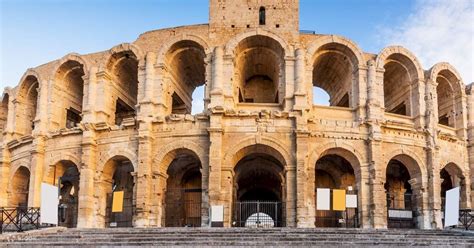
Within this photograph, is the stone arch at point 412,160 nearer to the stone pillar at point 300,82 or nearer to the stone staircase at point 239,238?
the stone pillar at point 300,82

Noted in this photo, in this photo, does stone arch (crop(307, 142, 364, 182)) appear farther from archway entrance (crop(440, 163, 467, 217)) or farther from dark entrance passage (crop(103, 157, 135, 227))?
dark entrance passage (crop(103, 157, 135, 227))

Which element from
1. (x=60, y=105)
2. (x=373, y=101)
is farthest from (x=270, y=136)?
(x=60, y=105)

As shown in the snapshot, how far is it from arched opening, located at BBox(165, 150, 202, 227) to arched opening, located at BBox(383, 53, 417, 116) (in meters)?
10.4

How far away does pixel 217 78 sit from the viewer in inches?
932

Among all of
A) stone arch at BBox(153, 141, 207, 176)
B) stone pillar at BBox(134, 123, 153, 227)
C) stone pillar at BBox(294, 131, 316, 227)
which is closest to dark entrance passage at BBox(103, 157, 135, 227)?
stone pillar at BBox(134, 123, 153, 227)

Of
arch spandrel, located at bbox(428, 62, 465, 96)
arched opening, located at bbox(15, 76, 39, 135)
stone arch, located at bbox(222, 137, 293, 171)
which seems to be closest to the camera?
stone arch, located at bbox(222, 137, 293, 171)

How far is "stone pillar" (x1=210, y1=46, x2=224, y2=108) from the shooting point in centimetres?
2331

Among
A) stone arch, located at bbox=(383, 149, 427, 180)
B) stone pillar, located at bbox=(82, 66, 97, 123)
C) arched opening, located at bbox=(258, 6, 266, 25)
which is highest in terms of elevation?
arched opening, located at bbox=(258, 6, 266, 25)

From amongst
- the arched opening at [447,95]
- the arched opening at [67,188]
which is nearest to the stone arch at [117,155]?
the arched opening at [67,188]

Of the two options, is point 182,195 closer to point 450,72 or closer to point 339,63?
point 339,63

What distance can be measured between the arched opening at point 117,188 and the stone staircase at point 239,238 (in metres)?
5.81

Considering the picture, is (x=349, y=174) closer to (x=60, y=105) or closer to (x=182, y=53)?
(x=182, y=53)

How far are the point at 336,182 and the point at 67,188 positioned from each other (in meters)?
14.0

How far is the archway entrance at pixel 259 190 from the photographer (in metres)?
24.5
